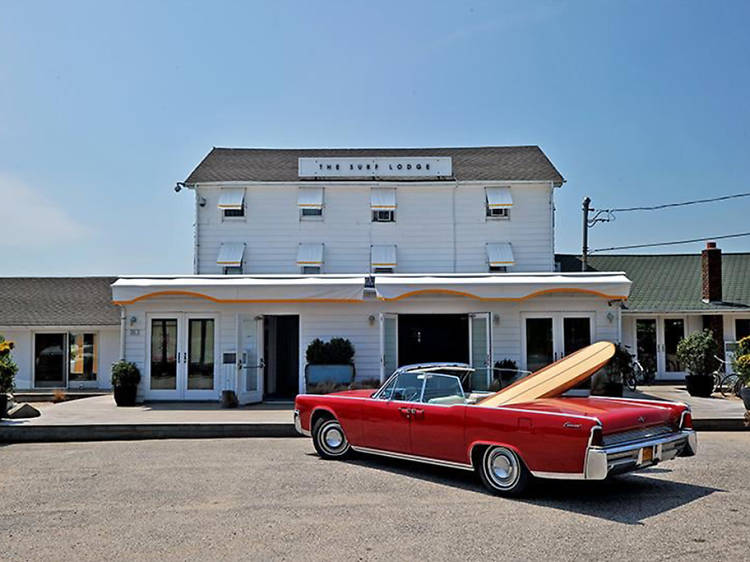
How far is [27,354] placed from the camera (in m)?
25.2

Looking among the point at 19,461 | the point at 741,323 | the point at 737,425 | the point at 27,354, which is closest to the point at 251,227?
the point at 27,354

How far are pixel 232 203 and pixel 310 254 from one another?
290 cm

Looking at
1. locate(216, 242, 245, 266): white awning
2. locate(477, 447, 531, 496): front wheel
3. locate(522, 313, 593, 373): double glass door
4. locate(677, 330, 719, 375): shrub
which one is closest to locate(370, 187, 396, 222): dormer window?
locate(216, 242, 245, 266): white awning

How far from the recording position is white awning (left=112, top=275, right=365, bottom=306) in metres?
16.8

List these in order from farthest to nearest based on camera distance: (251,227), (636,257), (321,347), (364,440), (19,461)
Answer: (636,257) < (251,227) < (321,347) < (19,461) < (364,440)

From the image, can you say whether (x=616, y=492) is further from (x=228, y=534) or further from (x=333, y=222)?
(x=333, y=222)

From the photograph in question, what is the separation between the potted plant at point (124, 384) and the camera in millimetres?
16625

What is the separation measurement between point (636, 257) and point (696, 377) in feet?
39.0

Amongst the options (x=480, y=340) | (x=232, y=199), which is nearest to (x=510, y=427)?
(x=480, y=340)

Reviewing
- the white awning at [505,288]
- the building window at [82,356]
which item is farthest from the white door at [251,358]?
the building window at [82,356]

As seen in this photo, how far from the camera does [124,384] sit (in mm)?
16625

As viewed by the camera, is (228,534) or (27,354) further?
(27,354)

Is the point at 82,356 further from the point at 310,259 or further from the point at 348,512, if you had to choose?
the point at 348,512

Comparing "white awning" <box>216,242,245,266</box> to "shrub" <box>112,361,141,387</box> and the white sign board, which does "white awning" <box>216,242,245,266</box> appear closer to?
the white sign board
